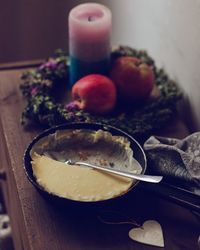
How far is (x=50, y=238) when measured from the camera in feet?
2.32

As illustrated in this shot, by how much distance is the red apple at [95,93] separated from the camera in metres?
0.88

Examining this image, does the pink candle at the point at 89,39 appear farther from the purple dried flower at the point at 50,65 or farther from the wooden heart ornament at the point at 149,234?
the wooden heart ornament at the point at 149,234

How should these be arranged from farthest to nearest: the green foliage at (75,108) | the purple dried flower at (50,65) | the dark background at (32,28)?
the dark background at (32,28) → the purple dried flower at (50,65) → the green foliage at (75,108)

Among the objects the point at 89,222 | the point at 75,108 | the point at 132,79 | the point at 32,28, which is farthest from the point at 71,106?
the point at 32,28

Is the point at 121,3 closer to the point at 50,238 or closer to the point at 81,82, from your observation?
the point at 81,82

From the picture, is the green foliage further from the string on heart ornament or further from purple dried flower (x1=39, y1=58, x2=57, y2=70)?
the string on heart ornament

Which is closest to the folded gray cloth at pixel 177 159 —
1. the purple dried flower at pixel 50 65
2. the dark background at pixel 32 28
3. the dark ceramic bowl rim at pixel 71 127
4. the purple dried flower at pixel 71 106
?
the dark ceramic bowl rim at pixel 71 127

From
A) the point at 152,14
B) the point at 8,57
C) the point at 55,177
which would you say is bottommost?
the point at 8,57

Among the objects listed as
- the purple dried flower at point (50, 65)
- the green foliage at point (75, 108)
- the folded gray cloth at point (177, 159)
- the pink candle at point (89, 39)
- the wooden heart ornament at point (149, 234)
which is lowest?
the wooden heart ornament at point (149, 234)

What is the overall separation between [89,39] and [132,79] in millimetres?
96

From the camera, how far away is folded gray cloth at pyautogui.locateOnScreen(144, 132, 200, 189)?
79 cm

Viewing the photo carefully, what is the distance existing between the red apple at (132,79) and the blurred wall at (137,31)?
0.07 metres

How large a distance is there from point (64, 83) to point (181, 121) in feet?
0.71

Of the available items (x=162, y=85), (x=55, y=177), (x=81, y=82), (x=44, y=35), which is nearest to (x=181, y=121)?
(x=162, y=85)
